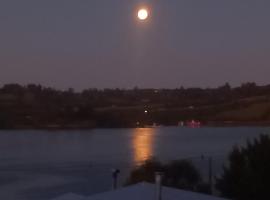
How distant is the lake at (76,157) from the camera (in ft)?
116

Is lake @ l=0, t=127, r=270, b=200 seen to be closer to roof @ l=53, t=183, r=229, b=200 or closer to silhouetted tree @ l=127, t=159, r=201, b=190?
silhouetted tree @ l=127, t=159, r=201, b=190

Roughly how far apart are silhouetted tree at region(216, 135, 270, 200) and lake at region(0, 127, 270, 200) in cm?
606

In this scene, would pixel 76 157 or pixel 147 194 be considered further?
pixel 76 157

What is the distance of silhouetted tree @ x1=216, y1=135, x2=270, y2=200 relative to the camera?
63.3ft

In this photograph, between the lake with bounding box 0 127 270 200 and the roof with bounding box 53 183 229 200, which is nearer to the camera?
the roof with bounding box 53 183 229 200

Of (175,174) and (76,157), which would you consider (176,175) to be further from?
(76,157)

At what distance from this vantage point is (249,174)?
19.4 meters

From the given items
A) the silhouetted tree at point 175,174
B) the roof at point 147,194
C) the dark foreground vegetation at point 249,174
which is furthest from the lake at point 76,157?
the roof at point 147,194

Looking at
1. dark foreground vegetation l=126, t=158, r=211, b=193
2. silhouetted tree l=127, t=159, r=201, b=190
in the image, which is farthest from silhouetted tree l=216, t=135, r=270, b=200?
silhouetted tree l=127, t=159, r=201, b=190

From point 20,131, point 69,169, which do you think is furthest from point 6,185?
point 20,131

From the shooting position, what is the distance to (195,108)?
64.2m

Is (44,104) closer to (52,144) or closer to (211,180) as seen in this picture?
(52,144)

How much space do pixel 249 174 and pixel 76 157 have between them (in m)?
34.9

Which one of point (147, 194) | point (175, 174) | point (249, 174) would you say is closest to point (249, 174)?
point (249, 174)
